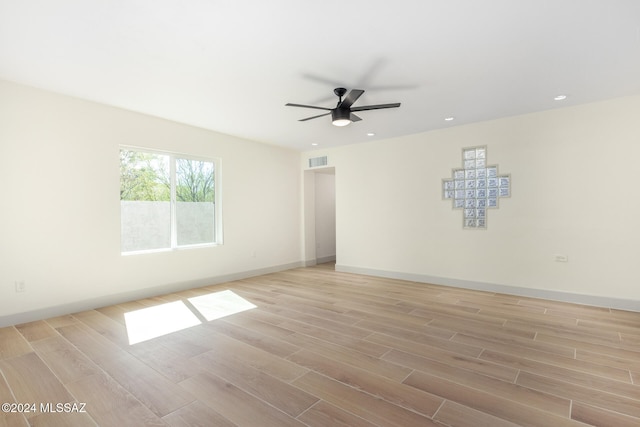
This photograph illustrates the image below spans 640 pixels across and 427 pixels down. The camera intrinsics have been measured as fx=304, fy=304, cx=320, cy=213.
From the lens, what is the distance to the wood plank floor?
73.8 inches

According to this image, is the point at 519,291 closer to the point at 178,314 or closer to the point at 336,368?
the point at 336,368

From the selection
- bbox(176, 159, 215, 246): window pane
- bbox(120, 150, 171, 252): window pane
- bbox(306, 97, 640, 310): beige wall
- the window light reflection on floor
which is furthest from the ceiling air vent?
the window light reflection on floor

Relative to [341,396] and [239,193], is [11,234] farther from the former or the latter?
[341,396]

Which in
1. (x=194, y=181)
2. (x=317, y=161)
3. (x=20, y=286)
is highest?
(x=317, y=161)

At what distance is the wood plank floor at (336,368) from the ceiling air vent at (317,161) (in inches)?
146

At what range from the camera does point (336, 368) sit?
2426mm

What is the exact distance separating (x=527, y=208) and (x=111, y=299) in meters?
6.08

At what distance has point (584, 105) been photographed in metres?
4.12

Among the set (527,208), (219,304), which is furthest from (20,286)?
(527,208)

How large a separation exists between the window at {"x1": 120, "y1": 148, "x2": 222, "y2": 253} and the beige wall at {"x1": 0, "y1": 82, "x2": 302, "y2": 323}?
0.18 meters

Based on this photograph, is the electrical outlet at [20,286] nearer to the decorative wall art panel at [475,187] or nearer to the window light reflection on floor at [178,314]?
the window light reflection on floor at [178,314]

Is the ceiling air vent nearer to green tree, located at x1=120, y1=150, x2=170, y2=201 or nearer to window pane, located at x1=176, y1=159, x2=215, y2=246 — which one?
window pane, located at x1=176, y1=159, x2=215, y2=246

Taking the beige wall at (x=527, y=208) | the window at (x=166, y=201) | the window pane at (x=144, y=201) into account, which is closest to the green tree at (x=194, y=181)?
the window at (x=166, y=201)

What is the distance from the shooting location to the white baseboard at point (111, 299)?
11.4 ft
